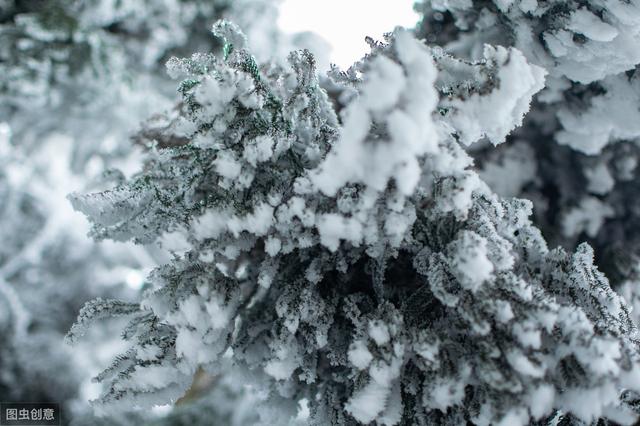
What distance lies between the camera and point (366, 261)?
1.03 meters

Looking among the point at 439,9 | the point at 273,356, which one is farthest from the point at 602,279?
the point at 439,9

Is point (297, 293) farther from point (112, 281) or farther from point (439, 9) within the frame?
point (112, 281)

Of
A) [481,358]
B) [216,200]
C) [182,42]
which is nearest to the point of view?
[481,358]

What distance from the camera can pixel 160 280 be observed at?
0.97m

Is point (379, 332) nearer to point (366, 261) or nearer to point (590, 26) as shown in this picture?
point (366, 261)

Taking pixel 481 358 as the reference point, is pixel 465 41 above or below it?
above

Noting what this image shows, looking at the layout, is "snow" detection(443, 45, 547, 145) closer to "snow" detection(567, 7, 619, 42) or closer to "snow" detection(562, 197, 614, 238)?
"snow" detection(567, 7, 619, 42)

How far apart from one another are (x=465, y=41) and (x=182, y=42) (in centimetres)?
245

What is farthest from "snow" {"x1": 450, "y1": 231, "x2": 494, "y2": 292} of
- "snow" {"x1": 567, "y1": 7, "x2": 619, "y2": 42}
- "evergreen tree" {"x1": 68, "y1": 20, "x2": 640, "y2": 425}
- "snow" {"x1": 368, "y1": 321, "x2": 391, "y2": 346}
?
"snow" {"x1": 567, "y1": 7, "x2": 619, "y2": 42}

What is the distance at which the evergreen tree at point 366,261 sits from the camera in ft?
2.47

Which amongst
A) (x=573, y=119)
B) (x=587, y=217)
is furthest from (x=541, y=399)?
(x=587, y=217)

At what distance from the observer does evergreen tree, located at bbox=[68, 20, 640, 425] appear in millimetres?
753

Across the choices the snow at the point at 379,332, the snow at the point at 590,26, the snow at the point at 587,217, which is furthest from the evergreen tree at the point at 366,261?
the snow at the point at 587,217

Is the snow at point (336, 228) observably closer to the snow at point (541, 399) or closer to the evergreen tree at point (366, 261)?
the evergreen tree at point (366, 261)
